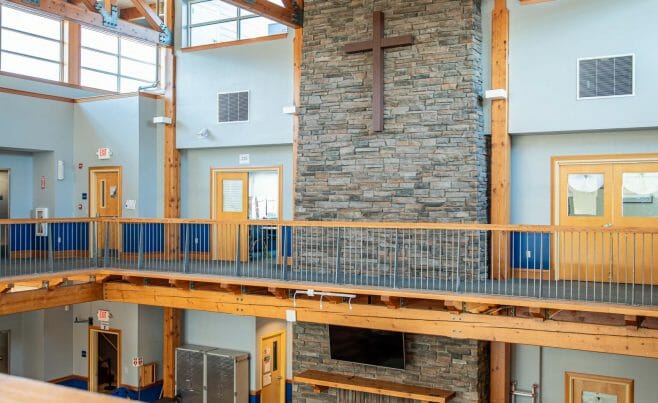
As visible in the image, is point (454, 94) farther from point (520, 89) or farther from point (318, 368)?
point (318, 368)

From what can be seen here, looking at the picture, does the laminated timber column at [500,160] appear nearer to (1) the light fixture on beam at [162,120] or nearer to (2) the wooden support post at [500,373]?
(2) the wooden support post at [500,373]

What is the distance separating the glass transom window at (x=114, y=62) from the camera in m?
14.7

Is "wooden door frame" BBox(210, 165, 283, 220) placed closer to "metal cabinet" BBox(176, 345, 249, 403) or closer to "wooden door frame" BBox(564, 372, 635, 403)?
"metal cabinet" BBox(176, 345, 249, 403)

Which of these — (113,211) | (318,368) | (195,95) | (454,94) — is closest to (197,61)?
(195,95)

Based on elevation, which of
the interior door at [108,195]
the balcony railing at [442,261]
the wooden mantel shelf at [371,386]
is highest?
the interior door at [108,195]

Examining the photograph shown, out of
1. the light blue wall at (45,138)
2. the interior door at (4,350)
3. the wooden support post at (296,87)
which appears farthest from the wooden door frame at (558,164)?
the interior door at (4,350)

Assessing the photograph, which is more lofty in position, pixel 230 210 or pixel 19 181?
pixel 19 181

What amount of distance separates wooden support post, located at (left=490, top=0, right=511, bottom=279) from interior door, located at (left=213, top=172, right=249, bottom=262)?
4583mm

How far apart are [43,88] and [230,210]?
446 centimetres

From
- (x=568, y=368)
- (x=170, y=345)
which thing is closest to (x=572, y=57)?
(x=568, y=368)

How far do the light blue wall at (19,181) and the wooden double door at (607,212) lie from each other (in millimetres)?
10117

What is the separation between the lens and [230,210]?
41.6ft

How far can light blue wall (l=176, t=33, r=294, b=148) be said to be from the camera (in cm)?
1177

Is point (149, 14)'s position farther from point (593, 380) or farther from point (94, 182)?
point (593, 380)
